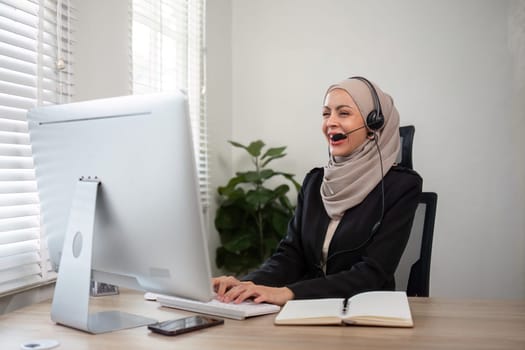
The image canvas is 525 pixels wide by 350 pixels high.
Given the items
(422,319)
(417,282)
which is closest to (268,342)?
(422,319)

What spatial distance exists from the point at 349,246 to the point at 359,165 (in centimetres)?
29

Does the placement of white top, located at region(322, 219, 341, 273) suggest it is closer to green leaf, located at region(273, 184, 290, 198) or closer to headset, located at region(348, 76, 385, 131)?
headset, located at region(348, 76, 385, 131)

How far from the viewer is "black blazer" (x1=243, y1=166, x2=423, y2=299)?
1.60 metres

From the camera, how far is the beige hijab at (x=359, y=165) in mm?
1830

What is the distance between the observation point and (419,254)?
1917 millimetres

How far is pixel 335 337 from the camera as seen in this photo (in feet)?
3.56

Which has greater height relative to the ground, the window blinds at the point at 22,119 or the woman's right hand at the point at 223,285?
the window blinds at the point at 22,119

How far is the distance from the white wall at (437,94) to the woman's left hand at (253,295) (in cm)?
187

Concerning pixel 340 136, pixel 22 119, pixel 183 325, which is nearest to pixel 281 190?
pixel 340 136

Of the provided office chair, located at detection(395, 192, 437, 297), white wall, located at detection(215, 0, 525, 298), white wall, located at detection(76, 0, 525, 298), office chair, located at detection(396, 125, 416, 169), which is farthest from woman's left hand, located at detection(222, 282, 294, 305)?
white wall, located at detection(215, 0, 525, 298)

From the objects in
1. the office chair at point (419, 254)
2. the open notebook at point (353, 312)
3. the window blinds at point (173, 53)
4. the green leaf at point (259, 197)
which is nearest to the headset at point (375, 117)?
the office chair at point (419, 254)

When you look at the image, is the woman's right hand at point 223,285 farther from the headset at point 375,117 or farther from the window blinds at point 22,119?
the headset at point 375,117

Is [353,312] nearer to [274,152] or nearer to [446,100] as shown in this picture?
[274,152]

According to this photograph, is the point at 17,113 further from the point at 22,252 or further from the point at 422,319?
the point at 422,319
